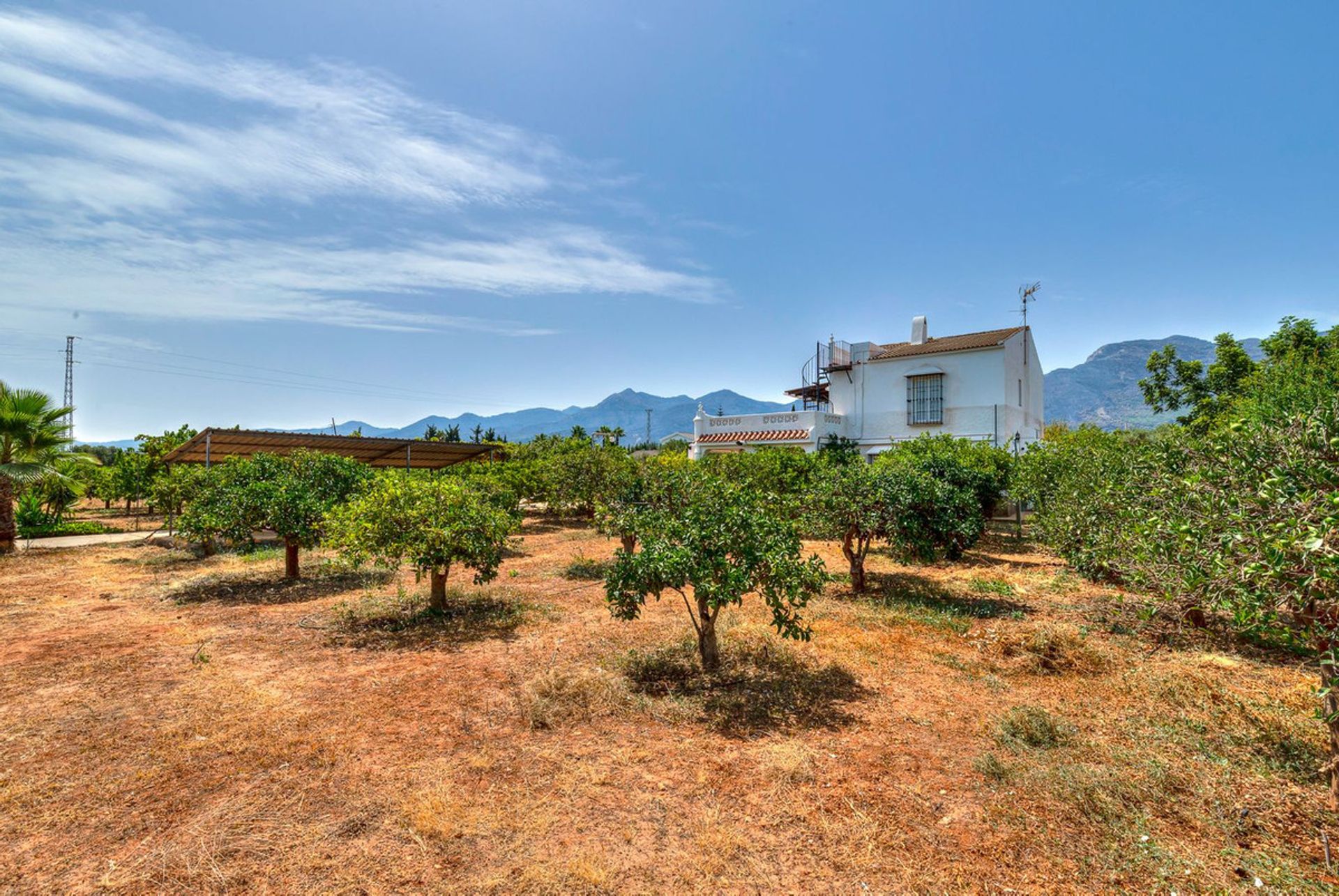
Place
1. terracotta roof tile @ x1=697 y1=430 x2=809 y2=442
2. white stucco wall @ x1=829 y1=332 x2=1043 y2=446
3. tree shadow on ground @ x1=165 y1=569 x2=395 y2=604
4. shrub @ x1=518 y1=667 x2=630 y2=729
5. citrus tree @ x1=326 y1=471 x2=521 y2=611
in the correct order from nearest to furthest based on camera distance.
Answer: shrub @ x1=518 y1=667 x2=630 y2=729 → citrus tree @ x1=326 y1=471 x2=521 y2=611 → tree shadow on ground @ x1=165 y1=569 x2=395 y2=604 → white stucco wall @ x1=829 y1=332 x2=1043 y2=446 → terracotta roof tile @ x1=697 y1=430 x2=809 y2=442

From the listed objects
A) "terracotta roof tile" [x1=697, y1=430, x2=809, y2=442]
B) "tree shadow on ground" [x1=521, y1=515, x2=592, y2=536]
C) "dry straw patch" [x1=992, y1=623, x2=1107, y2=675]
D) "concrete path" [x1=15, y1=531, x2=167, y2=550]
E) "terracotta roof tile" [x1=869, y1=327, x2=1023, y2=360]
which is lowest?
"concrete path" [x1=15, y1=531, x2=167, y2=550]

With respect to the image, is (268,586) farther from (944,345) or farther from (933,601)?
(944,345)

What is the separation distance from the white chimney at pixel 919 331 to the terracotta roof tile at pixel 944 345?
347 millimetres

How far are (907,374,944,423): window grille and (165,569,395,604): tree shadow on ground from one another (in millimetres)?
24962

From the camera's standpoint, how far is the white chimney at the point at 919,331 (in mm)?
33188

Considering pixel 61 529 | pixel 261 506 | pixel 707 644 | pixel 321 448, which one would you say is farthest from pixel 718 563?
pixel 61 529

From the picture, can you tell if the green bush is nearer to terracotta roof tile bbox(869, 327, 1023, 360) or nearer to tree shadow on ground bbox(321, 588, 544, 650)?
tree shadow on ground bbox(321, 588, 544, 650)

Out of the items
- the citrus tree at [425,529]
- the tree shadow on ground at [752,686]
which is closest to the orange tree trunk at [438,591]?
the citrus tree at [425,529]

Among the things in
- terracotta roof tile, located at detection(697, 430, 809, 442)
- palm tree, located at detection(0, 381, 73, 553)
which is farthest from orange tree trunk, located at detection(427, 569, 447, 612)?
terracotta roof tile, located at detection(697, 430, 809, 442)

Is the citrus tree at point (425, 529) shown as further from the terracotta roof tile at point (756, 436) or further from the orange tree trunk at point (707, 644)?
the terracotta roof tile at point (756, 436)

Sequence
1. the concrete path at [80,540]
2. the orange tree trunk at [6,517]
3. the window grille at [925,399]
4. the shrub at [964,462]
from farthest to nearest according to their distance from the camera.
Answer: the window grille at [925,399] < the concrete path at [80,540] < the orange tree trunk at [6,517] < the shrub at [964,462]

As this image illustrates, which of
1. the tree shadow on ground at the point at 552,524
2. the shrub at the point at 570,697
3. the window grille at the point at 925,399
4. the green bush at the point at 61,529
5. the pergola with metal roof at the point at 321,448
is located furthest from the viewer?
the window grille at the point at 925,399

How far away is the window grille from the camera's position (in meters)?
29.1

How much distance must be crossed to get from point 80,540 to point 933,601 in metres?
29.4
